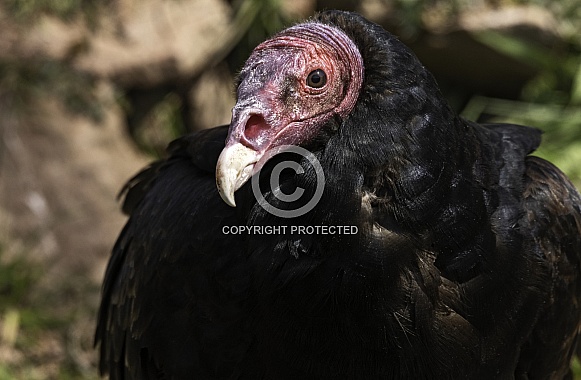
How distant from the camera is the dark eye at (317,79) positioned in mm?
2824

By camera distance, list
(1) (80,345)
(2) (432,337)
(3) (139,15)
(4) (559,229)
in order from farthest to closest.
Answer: (3) (139,15) → (1) (80,345) → (4) (559,229) → (2) (432,337)

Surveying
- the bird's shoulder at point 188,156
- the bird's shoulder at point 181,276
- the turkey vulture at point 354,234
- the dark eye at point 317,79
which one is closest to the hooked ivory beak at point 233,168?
the turkey vulture at point 354,234

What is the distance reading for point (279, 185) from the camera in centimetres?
289

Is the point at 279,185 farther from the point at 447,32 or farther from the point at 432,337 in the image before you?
the point at 447,32

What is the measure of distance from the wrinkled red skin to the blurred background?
13.6ft

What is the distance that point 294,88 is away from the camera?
2.80 meters

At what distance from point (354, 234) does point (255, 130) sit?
450 millimetres

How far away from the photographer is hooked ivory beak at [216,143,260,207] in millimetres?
2629

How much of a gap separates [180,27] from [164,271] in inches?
181

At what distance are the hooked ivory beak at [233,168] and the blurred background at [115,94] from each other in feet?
13.6

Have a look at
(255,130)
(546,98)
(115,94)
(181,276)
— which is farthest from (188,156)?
(546,98)

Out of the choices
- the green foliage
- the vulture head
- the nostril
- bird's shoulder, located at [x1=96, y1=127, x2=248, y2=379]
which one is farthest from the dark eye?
the green foliage

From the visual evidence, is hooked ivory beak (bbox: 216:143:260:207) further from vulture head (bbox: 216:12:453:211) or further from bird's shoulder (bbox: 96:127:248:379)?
bird's shoulder (bbox: 96:127:248:379)

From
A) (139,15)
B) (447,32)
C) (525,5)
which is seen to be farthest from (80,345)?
(525,5)
